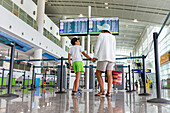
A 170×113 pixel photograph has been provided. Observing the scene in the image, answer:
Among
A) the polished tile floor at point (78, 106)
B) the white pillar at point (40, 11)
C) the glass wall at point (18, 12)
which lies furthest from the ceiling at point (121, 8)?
the polished tile floor at point (78, 106)

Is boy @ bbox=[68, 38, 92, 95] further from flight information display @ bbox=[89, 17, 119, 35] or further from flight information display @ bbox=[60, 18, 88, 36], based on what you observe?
flight information display @ bbox=[60, 18, 88, 36]

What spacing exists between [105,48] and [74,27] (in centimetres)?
783

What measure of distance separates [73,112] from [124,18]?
1948 cm

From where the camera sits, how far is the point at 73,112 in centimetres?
156

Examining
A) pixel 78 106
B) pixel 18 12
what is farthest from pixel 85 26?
pixel 78 106

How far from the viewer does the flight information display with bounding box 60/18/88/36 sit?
11014 millimetres

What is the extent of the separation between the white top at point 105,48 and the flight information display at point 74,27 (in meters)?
7.30

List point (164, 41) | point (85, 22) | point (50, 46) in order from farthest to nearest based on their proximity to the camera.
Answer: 1. point (164, 41)
2. point (50, 46)
3. point (85, 22)

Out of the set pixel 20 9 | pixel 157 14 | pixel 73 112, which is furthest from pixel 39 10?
pixel 73 112

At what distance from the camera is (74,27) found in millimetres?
11180

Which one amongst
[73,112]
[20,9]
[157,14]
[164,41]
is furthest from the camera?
[164,41]

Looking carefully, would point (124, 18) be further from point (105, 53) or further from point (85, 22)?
point (105, 53)

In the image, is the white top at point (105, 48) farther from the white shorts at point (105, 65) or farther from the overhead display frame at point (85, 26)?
the overhead display frame at point (85, 26)

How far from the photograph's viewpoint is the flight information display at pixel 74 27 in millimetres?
11014
